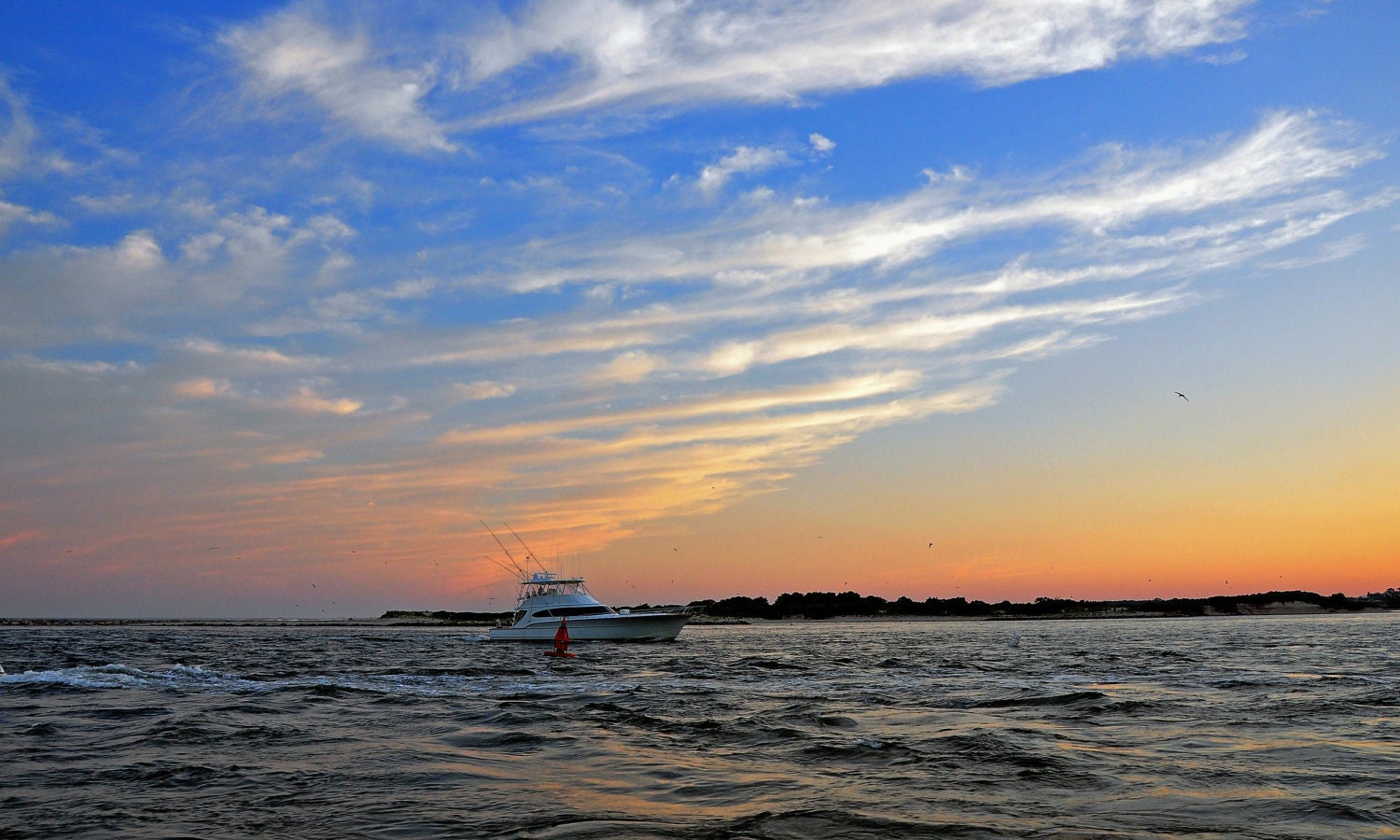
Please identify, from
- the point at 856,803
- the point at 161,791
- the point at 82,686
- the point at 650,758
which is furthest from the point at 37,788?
the point at 82,686

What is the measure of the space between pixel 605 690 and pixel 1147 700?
1262 centimetres

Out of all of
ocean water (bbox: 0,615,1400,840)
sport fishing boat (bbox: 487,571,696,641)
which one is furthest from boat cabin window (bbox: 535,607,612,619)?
ocean water (bbox: 0,615,1400,840)

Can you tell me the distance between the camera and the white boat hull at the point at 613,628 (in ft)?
175

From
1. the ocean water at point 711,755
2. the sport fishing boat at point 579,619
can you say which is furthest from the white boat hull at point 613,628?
the ocean water at point 711,755

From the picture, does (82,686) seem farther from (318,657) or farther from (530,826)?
(530,826)

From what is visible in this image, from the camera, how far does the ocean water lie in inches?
384

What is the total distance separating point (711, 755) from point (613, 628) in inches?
1596

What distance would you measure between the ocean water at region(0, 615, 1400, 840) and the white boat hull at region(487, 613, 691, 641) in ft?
80.1

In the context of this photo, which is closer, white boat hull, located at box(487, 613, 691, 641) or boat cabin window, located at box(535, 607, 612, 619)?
white boat hull, located at box(487, 613, 691, 641)

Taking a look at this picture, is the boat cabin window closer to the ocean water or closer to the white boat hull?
the white boat hull

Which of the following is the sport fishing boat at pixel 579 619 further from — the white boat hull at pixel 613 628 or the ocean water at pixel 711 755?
the ocean water at pixel 711 755

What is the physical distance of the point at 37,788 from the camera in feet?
37.6

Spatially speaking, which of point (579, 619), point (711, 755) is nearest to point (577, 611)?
point (579, 619)

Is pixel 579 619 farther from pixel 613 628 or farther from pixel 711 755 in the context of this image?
pixel 711 755
